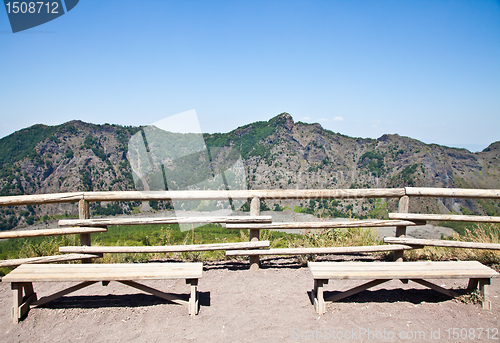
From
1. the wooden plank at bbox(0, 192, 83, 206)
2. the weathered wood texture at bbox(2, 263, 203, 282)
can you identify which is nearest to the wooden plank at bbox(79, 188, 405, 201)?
the wooden plank at bbox(0, 192, 83, 206)

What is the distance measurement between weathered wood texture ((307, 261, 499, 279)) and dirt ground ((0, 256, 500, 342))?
44cm

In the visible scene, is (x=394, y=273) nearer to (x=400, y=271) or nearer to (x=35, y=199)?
(x=400, y=271)

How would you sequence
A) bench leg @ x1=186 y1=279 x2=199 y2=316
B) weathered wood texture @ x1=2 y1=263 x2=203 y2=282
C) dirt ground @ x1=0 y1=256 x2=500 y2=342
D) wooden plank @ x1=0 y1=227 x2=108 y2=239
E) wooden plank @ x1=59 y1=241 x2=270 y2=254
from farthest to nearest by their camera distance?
1. wooden plank @ x1=59 y1=241 x2=270 y2=254
2. wooden plank @ x1=0 y1=227 x2=108 y2=239
3. bench leg @ x1=186 y1=279 x2=199 y2=316
4. weathered wood texture @ x1=2 y1=263 x2=203 y2=282
5. dirt ground @ x1=0 y1=256 x2=500 y2=342

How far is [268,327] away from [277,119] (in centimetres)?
4810

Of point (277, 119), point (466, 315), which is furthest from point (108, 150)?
point (466, 315)

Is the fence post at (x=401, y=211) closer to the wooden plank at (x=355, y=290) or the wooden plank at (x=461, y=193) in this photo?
the wooden plank at (x=461, y=193)

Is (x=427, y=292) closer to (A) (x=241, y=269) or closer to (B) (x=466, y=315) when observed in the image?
(B) (x=466, y=315)

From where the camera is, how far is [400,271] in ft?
10.5

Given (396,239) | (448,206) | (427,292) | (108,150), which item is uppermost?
(108,150)

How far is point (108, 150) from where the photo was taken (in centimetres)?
4019

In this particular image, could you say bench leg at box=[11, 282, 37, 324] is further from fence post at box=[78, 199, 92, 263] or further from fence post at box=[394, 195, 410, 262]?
fence post at box=[394, 195, 410, 262]

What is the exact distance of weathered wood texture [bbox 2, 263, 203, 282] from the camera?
303 centimetres

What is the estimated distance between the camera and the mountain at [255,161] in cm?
3175

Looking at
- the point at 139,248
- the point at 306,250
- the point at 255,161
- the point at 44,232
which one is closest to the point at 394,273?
the point at 306,250
